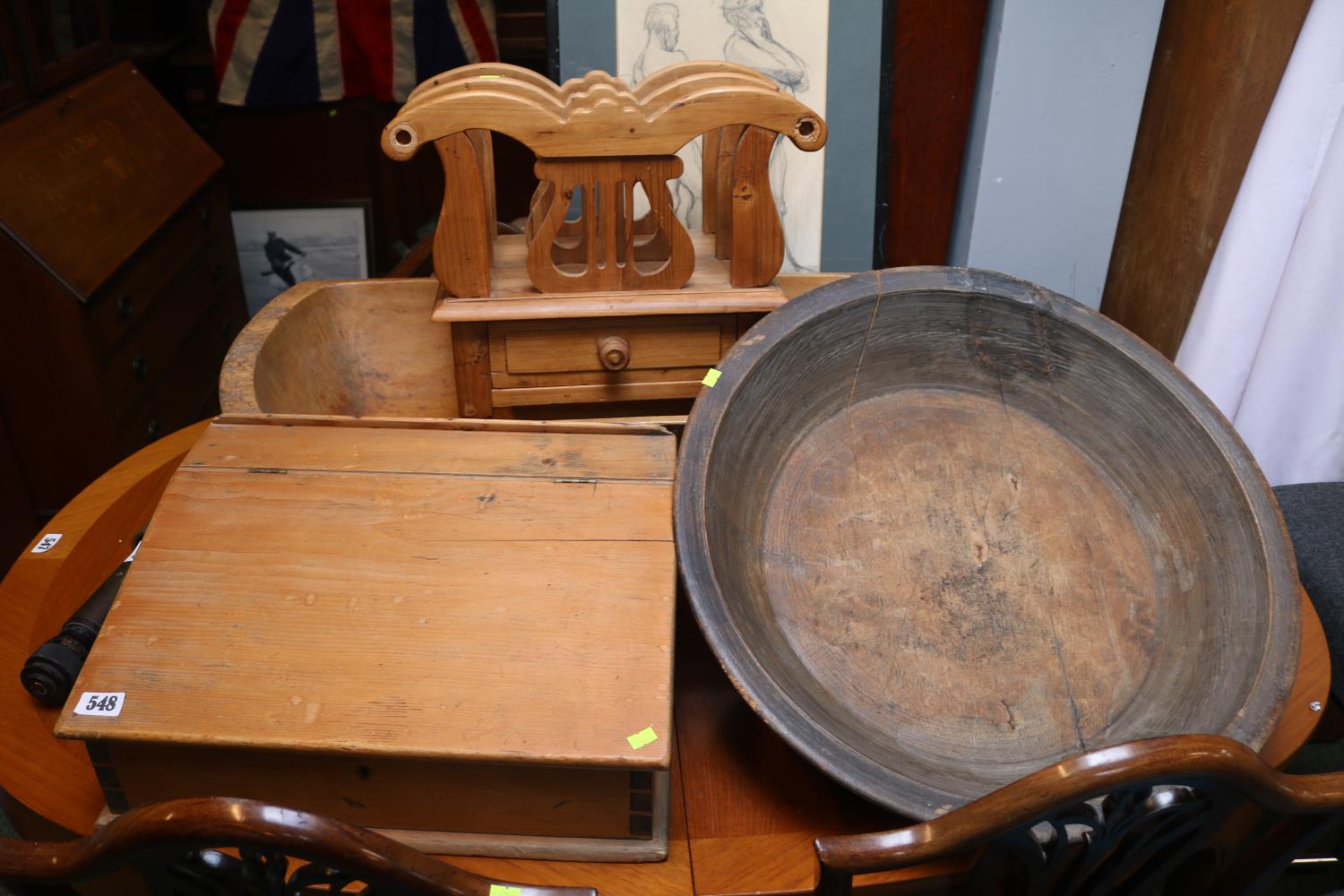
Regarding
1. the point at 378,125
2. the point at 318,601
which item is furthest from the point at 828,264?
the point at 378,125

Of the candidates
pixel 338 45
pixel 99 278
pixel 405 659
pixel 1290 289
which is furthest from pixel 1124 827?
pixel 338 45

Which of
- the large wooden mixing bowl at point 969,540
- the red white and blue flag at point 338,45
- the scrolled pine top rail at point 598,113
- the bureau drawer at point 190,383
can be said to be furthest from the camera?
the red white and blue flag at point 338,45

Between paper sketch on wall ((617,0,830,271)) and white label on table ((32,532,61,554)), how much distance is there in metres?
1.26

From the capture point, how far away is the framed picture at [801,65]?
191 centimetres

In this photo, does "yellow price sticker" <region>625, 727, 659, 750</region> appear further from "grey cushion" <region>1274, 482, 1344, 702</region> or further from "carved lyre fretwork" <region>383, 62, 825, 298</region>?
"grey cushion" <region>1274, 482, 1344, 702</region>

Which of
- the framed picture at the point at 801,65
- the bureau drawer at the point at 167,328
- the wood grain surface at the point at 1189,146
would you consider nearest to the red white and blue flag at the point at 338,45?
the bureau drawer at the point at 167,328

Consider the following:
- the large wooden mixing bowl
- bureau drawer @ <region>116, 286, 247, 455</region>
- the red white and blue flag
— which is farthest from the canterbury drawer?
the red white and blue flag

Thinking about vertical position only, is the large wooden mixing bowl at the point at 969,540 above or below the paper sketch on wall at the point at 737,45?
below

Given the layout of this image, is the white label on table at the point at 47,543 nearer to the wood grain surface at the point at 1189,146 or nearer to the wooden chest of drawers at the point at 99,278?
the wooden chest of drawers at the point at 99,278

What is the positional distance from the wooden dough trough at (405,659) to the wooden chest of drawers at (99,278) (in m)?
1.08

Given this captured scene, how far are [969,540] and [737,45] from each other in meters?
1.16

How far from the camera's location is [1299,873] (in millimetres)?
1698

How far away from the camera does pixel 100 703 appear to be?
1007 millimetres

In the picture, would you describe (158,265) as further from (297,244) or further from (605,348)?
(605,348)
